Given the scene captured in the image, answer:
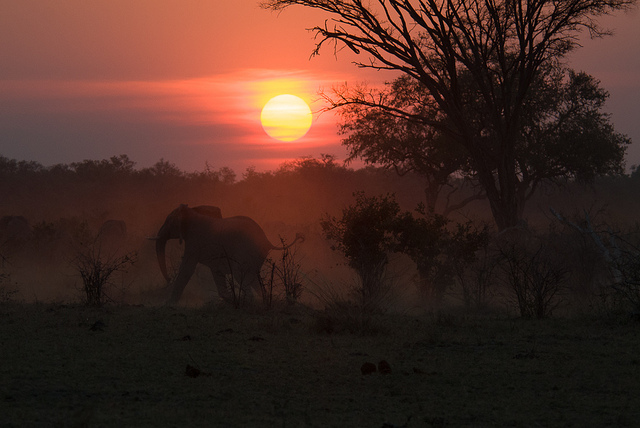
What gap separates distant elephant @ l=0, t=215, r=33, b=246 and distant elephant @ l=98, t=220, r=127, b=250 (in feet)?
7.44

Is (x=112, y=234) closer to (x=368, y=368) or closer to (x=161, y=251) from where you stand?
(x=161, y=251)

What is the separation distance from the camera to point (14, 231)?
2195cm

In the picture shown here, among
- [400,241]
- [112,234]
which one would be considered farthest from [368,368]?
[112,234]

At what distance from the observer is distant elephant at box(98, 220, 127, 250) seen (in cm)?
2255

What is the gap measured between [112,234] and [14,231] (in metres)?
3.06

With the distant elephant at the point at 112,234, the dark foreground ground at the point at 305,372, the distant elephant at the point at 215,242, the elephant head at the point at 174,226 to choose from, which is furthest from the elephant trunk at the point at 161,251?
the distant elephant at the point at 112,234

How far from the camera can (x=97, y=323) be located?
8070mm

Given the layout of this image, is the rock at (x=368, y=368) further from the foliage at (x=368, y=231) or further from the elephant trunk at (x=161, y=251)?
the elephant trunk at (x=161, y=251)

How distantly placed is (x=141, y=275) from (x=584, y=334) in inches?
567

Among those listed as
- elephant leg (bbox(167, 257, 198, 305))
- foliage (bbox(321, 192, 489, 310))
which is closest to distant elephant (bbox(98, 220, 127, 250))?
elephant leg (bbox(167, 257, 198, 305))

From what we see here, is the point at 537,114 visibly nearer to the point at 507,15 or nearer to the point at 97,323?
the point at 507,15

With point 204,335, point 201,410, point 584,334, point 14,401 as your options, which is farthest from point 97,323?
point 584,334

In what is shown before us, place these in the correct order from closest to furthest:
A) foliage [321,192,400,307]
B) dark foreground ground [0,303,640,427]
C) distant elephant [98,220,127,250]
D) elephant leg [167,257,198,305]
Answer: dark foreground ground [0,303,640,427] < foliage [321,192,400,307] < elephant leg [167,257,198,305] < distant elephant [98,220,127,250]

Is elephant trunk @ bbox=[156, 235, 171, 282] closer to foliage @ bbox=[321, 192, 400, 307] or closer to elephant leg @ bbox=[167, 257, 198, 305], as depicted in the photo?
elephant leg @ bbox=[167, 257, 198, 305]
